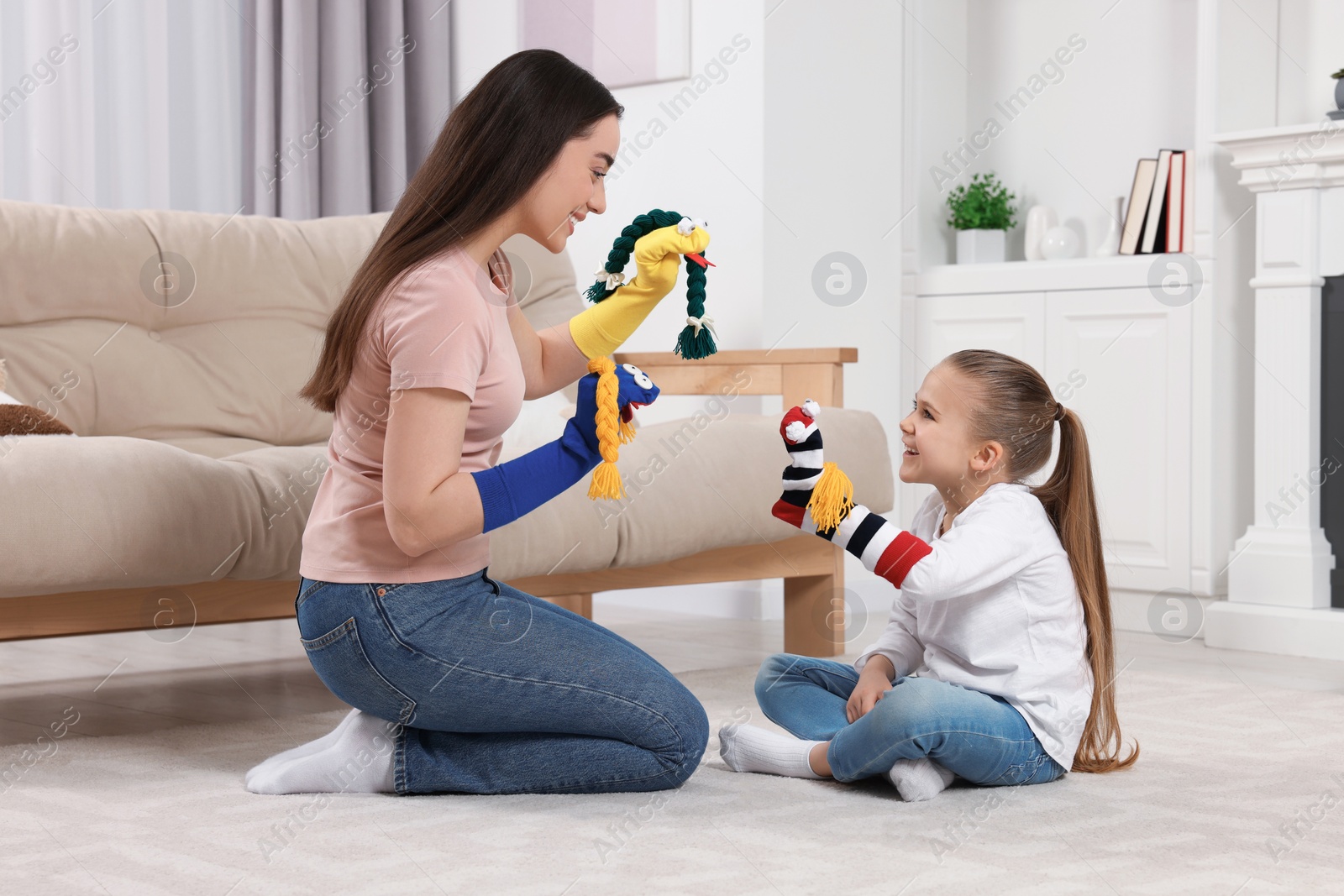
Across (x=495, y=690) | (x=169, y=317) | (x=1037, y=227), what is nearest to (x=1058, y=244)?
(x=1037, y=227)

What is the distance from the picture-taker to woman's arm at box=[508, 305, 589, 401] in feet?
5.44

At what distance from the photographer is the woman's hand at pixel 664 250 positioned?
1.54 m

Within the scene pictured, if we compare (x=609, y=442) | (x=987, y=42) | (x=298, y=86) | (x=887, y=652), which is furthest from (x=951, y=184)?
(x=609, y=442)

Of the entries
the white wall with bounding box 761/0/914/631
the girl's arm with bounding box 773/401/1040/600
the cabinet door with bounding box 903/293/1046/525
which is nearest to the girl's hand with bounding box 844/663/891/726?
the girl's arm with bounding box 773/401/1040/600

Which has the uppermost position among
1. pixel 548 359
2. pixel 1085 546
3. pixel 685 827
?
pixel 548 359

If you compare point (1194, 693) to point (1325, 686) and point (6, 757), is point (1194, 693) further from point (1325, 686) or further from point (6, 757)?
point (6, 757)

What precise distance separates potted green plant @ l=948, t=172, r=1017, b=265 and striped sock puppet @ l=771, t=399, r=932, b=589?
2129 mm

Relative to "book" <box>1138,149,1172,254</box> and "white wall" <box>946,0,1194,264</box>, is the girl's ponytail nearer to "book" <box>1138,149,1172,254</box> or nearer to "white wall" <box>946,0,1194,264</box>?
"book" <box>1138,149,1172,254</box>

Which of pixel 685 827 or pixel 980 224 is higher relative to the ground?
pixel 980 224

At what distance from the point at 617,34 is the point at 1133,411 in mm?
1497

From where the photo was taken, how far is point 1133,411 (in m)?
3.06

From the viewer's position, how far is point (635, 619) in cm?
316

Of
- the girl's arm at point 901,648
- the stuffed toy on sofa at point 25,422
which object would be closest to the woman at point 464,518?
the girl's arm at point 901,648

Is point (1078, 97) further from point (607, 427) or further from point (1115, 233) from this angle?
point (607, 427)
